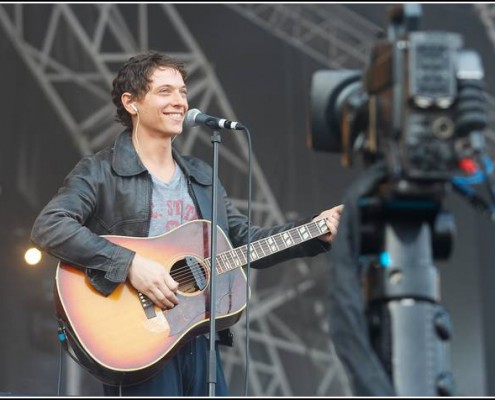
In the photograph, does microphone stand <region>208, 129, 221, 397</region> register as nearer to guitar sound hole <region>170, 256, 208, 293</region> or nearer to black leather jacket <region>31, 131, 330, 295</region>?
guitar sound hole <region>170, 256, 208, 293</region>

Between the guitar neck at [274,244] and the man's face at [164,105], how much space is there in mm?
561

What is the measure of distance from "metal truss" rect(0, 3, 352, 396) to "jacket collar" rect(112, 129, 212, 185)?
1.56m

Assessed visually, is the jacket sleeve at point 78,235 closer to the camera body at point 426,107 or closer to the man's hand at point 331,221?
the man's hand at point 331,221

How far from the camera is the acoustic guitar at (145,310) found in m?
4.27

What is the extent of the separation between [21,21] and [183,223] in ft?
7.61

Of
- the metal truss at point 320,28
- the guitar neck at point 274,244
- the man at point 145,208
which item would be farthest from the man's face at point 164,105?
the metal truss at point 320,28

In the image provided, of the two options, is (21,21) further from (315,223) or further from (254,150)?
(315,223)

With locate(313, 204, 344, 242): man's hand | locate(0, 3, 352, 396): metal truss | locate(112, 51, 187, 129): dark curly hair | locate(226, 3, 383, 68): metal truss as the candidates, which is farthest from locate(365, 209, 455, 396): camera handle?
locate(226, 3, 383, 68): metal truss

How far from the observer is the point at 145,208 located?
4.45m

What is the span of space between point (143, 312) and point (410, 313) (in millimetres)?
2081

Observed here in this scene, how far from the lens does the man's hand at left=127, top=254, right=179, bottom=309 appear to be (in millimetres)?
4305

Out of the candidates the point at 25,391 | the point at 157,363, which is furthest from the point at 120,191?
the point at 25,391

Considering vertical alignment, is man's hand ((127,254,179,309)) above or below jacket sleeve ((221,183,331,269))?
below

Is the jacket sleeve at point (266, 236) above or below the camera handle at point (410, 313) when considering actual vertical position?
above
